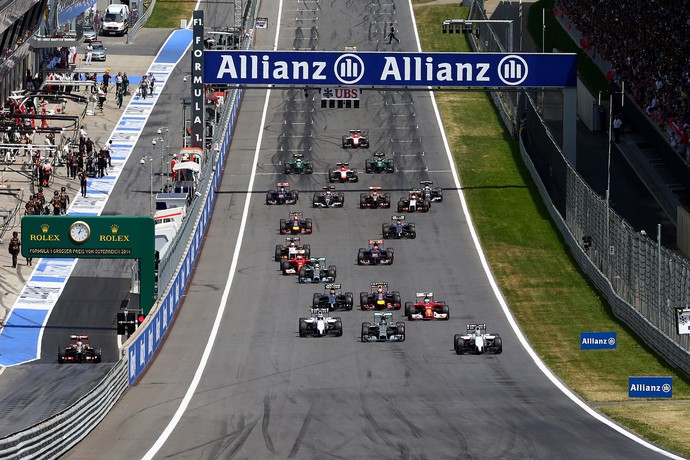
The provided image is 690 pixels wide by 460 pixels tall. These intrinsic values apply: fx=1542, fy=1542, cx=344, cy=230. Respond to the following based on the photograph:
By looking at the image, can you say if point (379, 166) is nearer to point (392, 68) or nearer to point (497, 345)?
point (392, 68)

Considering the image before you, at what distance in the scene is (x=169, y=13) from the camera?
111812 millimetres

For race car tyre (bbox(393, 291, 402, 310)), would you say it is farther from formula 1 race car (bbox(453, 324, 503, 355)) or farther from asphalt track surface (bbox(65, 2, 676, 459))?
formula 1 race car (bbox(453, 324, 503, 355))

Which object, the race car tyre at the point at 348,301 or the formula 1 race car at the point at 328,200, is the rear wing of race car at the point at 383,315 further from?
the formula 1 race car at the point at 328,200

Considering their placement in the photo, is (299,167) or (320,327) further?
(299,167)

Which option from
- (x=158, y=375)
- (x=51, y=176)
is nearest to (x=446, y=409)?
(x=158, y=375)

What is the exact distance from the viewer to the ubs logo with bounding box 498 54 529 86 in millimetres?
70750

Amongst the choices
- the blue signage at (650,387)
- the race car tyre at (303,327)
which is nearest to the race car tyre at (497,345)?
the race car tyre at (303,327)

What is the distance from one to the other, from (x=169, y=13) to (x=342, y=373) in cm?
6950

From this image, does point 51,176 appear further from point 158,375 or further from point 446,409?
point 446,409

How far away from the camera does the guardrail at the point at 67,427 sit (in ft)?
109

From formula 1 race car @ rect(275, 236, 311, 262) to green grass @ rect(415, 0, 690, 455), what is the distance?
24.5ft

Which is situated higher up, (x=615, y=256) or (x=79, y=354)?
(x=615, y=256)

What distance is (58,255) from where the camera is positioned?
51.9 meters

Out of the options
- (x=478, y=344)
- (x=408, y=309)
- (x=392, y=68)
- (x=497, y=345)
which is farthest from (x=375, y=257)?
(x=392, y=68)
